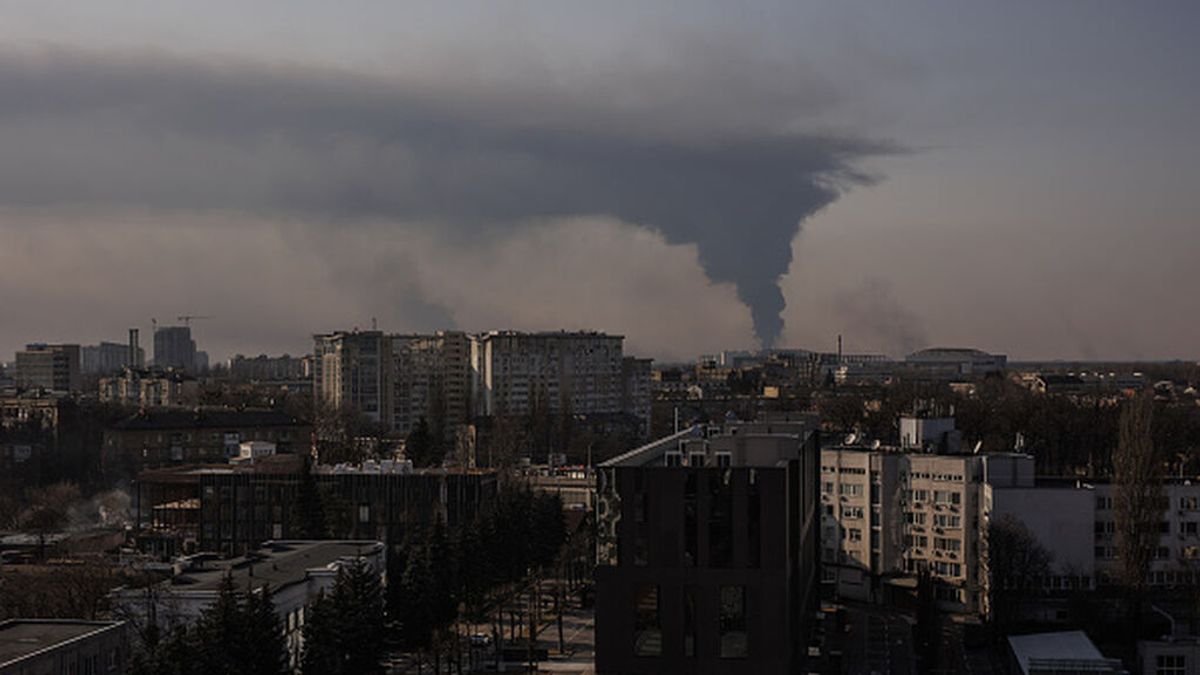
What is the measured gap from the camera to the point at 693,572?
62.9 feet

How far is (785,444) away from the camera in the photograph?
907 inches

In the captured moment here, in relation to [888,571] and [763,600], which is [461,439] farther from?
[763,600]

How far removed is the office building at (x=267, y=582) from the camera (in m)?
21.7

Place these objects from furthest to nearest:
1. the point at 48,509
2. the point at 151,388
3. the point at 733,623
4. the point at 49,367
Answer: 1. the point at 49,367
2. the point at 151,388
3. the point at 48,509
4. the point at 733,623

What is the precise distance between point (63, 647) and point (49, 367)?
121 m

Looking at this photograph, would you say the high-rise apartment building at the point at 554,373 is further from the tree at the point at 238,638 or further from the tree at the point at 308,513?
the tree at the point at 238,638

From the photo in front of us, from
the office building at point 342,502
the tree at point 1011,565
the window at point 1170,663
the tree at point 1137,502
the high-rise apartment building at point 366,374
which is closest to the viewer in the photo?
the window at point 1170,663

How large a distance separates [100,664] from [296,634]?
4345mm

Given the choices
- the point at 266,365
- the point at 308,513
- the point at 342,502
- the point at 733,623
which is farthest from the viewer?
the point at 266,365

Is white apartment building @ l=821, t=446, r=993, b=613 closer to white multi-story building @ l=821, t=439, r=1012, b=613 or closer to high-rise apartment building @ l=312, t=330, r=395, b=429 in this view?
white multi-story building @ l=821, t=439, r=1012, b=613

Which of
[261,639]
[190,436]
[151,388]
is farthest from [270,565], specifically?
[151,388]

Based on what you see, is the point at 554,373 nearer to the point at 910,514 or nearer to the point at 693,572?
the point at 910,514

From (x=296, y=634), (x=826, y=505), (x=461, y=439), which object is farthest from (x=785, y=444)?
(x=461, y=439)

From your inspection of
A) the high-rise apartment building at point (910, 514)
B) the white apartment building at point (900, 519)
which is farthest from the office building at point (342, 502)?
the high-rise apartment building at point (910, 514)
